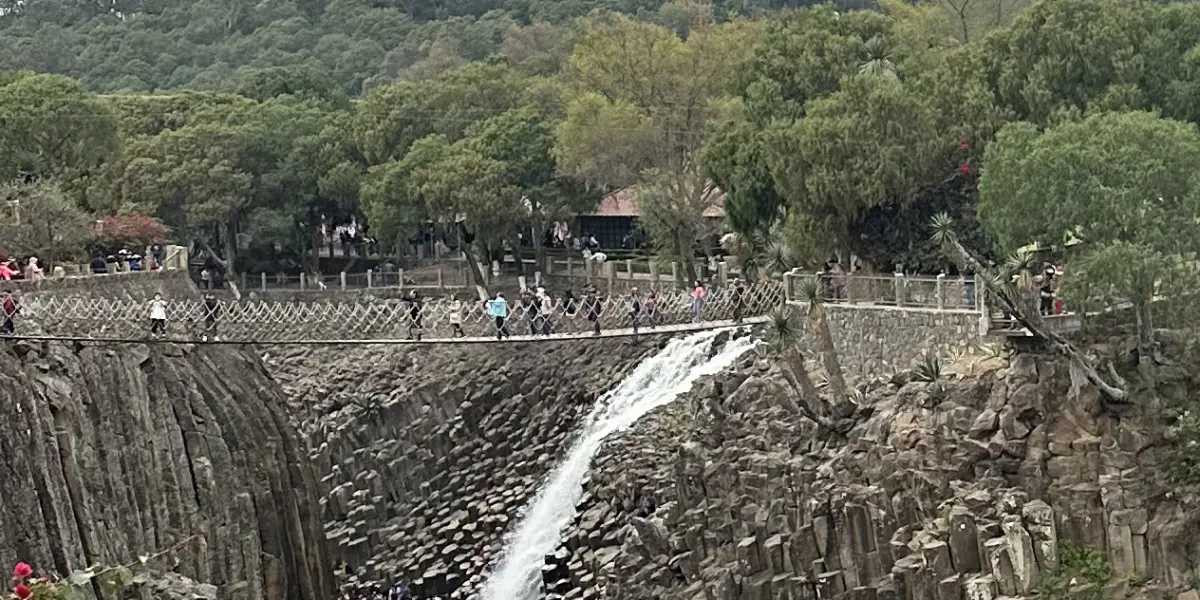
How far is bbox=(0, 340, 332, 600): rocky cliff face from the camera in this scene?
123 feet

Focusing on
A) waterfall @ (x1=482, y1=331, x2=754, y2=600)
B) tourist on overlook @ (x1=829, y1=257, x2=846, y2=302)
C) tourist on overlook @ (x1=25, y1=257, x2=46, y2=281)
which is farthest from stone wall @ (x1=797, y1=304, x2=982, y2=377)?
tourist on overlook @ (x1=25, y1=257, x2=46, y2=281)

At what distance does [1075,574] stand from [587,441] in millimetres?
18644

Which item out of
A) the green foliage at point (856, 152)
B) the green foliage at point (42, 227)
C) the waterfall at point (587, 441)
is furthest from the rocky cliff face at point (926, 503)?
the green foliage at point (42, 227)

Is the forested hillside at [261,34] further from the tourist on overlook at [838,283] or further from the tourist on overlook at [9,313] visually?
the tourist on overlook at [9,313]

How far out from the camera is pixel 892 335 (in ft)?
142

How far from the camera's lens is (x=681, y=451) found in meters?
43.7

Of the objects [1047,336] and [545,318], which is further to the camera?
[545,318]

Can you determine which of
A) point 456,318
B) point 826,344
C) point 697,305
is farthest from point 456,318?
point 826,344

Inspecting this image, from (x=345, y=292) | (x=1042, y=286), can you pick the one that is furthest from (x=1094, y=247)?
(x=345, y=292)

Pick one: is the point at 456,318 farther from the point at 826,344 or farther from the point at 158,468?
the point at 826,344

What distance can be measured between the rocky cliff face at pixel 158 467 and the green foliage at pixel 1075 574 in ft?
47.8

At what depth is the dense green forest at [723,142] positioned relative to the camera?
38.1m

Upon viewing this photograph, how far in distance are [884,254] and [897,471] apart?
41.1 feet

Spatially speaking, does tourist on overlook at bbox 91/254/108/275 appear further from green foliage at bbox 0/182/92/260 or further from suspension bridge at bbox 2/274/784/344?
suspension bridge at bbox 2/274/784/344
